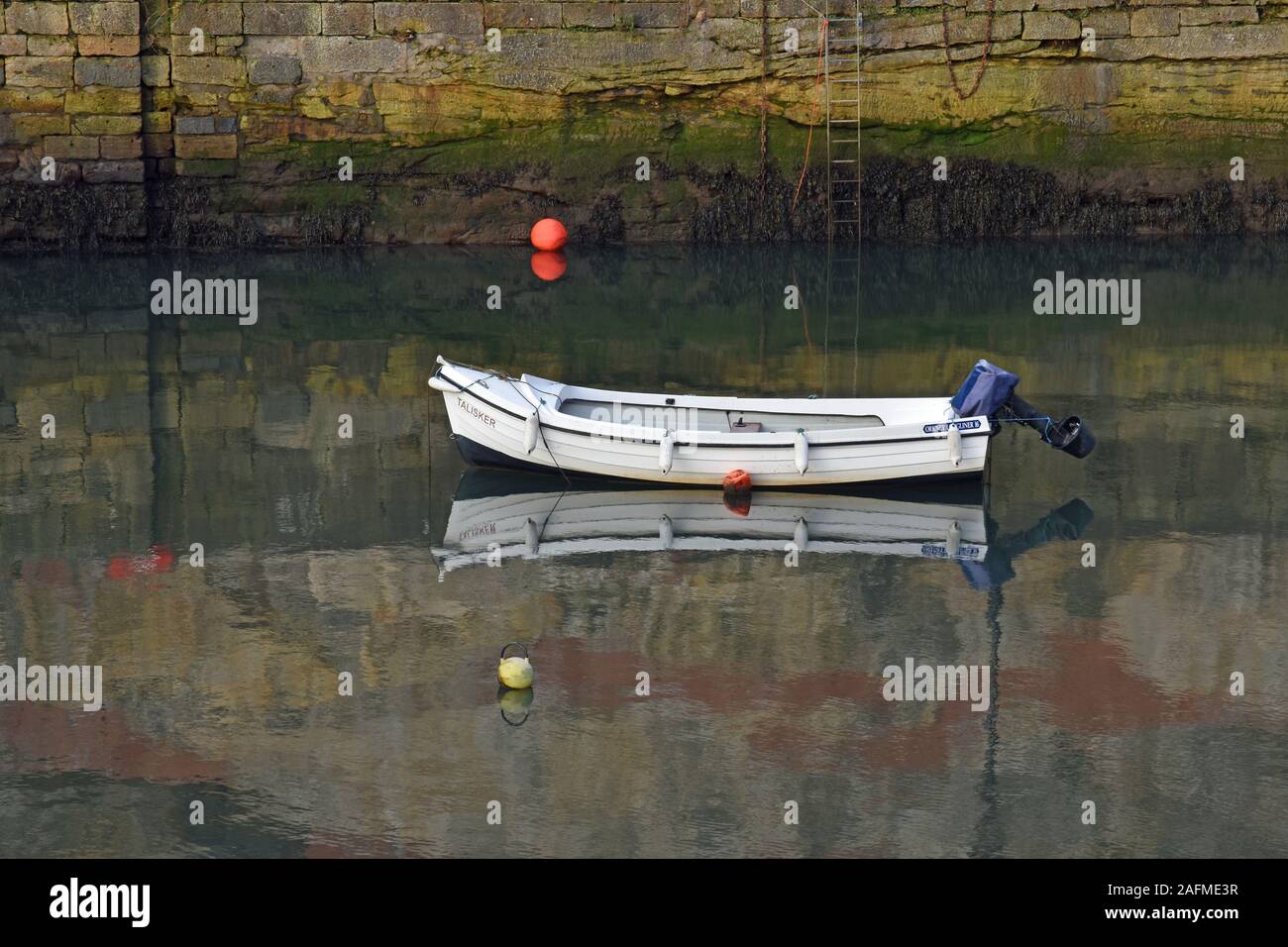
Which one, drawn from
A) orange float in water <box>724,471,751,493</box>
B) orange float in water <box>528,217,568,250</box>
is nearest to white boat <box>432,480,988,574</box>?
orange float in water <box>724,471,751,493</box>

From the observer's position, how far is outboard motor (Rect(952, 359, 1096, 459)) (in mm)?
12820

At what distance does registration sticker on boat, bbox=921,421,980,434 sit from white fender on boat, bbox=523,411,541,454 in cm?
273

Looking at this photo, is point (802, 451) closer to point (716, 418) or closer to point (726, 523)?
point (726, 523)

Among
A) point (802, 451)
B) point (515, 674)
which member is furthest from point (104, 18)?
point (515, 674)

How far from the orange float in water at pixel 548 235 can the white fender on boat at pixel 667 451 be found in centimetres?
1186

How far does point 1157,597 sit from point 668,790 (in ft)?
13.0

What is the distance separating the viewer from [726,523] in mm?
12344

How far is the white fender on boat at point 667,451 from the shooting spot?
12594mm

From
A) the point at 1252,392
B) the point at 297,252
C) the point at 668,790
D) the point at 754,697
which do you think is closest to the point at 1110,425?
the point at 1252,392

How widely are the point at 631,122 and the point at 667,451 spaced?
12.6 metres

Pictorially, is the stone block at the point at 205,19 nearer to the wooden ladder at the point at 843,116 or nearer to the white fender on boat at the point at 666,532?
the wooden ladder at the point at 843,116

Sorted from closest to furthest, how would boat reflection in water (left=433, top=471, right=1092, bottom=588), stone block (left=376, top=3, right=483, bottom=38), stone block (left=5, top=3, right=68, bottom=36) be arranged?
boat reflection in water (left=433, top=471, right=1092, bottom=588), stone block (left=5, top=3, right=68, bottom=36), stone block (left=376, top=3, right=483, bottom=38)

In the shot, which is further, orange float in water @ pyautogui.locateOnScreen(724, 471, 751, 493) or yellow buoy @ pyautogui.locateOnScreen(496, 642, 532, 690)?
orange float in water @ pyautogui.locateOnScreen(724, 471, 751, 493)

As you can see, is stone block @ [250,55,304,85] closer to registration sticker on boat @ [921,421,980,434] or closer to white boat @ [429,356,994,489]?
white boat @ [429,356,994,489]
